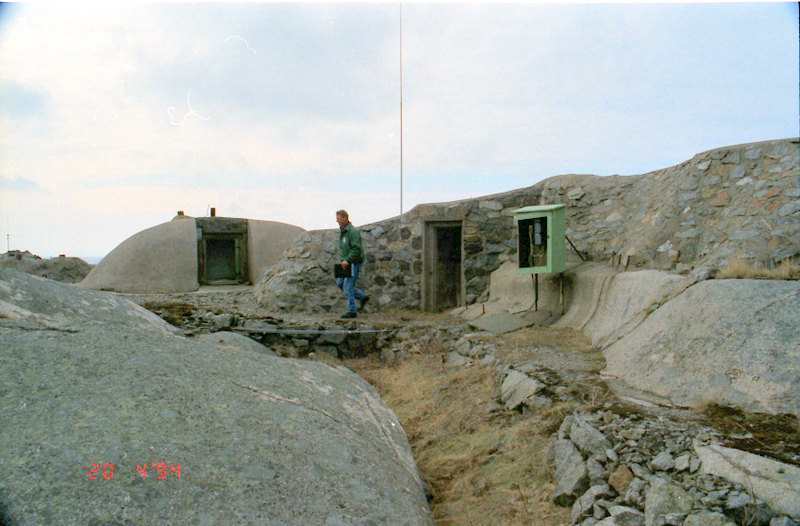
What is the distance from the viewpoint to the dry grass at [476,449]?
3.19 m

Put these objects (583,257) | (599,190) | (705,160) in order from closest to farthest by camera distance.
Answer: (705,160), (583,257), (599,190)

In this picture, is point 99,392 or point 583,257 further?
point 583,257

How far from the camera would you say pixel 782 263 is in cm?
500

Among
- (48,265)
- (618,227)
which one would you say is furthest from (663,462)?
(48,265)

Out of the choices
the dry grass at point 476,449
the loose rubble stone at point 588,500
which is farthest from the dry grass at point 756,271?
the loose rubble stone at point 588,500

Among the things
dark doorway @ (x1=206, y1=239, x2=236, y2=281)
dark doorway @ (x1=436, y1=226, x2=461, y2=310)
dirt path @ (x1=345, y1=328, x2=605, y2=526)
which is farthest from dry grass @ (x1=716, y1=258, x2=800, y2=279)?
dark doorway @ (x1=206, y1=239, x2=236, y2=281)

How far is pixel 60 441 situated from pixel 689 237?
6.47 meters

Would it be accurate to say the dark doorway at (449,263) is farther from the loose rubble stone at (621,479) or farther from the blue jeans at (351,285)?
the loose rubble stone at (621,479)

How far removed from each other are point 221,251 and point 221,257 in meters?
0.15

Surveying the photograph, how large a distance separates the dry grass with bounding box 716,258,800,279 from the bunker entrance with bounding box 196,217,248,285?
434 inches

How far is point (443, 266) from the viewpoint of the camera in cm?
983

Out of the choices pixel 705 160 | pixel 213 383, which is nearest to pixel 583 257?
pixel 705 160

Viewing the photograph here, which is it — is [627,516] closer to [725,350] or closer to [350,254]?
[725,350]

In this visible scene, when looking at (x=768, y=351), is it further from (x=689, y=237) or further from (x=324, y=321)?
(x=324, y=321)
